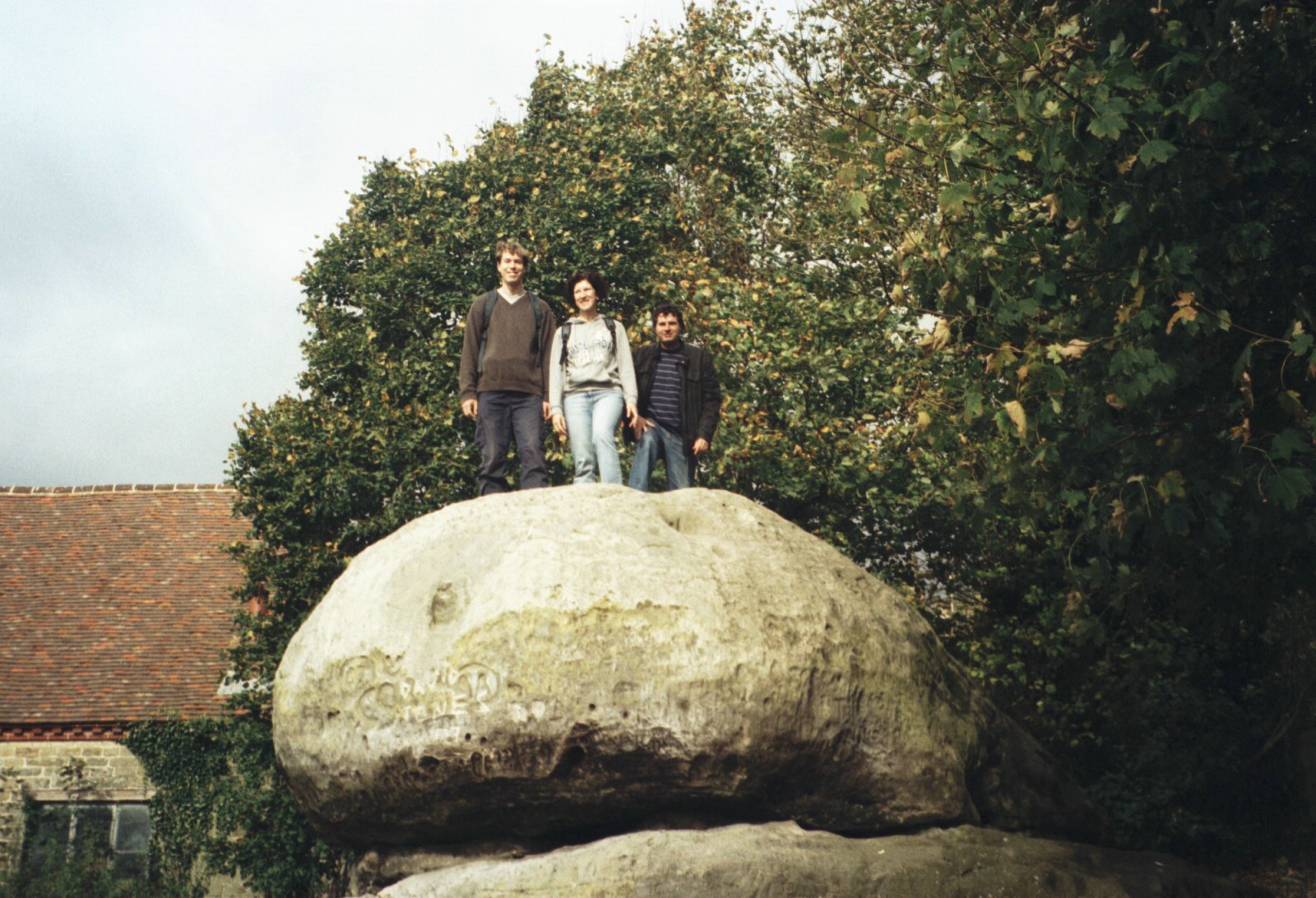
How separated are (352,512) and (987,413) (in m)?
11.3

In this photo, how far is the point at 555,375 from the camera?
9695 mm

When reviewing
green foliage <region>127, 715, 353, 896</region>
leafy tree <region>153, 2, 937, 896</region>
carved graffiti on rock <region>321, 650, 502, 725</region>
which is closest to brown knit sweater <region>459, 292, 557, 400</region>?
carved graffiti on rock <region>321, 650, 502, 725</region>

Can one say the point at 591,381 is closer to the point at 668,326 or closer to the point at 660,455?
the point at 668,326

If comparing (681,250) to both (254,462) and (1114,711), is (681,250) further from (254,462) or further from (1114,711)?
(1114,711)

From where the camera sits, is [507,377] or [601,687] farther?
[507,377]

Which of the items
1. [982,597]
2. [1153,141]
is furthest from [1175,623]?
[1153,141]

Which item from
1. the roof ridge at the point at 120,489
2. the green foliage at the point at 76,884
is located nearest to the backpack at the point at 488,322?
the green foliage at the point at 76,884

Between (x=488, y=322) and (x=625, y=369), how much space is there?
3.90ft

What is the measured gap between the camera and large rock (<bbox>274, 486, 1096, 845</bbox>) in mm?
7648

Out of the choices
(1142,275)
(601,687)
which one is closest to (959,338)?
(1142,275)

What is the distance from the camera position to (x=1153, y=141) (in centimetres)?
676

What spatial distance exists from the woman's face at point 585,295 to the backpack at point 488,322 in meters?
0.38

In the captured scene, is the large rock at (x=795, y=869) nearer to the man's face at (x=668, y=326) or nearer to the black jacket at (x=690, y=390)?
the black jacket at (x=690, y=390)

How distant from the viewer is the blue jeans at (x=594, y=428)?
964 centimetres
